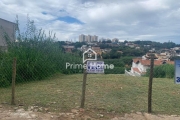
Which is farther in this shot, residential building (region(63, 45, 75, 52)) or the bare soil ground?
residential building (region(63, 45, 75, 52))

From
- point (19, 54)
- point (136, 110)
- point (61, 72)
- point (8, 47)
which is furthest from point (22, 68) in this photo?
point (136, 110)

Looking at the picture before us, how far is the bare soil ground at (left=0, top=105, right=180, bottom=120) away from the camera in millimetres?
2979

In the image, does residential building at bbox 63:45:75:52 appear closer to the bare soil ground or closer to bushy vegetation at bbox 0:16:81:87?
bushy vegetation at bbox 0:16:81:87

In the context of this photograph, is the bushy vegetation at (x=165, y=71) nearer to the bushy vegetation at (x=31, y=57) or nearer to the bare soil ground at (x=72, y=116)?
the bushy vegetation at (x=31, y=57)

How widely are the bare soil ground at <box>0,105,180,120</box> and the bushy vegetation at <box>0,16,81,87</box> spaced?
8.59ft

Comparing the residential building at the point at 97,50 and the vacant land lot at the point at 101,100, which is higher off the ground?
the residential building at the point at 97,50

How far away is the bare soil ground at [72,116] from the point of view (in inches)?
117

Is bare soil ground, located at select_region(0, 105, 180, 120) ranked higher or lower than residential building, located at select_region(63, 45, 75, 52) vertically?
lower

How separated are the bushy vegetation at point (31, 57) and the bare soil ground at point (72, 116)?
2620mm

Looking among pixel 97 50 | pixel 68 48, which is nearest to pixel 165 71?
pixel 97 50

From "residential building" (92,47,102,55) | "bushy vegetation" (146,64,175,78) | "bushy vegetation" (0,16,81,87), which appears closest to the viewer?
"bushy vegetation" (0,16,81,87)

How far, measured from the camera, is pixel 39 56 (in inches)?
252

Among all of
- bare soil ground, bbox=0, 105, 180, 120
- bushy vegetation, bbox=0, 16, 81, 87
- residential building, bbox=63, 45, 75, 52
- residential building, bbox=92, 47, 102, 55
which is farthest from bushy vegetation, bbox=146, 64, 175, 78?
bare soil ground, bbox=0, 105, 180, 120

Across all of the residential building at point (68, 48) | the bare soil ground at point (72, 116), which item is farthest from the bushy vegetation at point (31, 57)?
the bare soil ground at point (72, 116)
